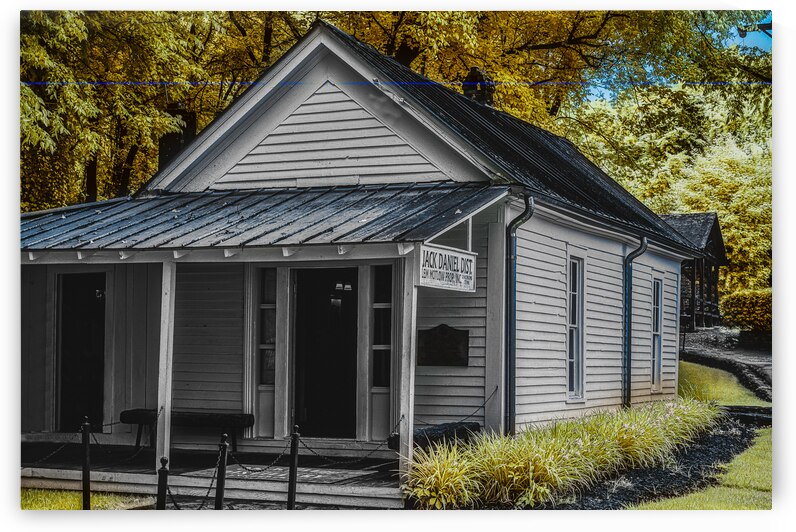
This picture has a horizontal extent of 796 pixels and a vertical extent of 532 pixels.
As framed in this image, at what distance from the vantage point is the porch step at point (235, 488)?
10.2m

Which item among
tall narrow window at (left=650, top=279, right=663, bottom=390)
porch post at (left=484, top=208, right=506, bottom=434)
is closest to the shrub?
tall narrow window at (left=650, top=279, right=663, bottom=390)

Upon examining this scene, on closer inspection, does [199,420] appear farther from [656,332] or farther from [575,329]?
[656,332]

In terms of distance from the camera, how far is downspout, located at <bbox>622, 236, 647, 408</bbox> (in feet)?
44.3

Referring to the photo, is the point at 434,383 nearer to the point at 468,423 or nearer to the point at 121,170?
the point at 468,423

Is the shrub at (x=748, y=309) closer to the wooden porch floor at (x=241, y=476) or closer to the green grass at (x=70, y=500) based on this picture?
the wooden porch floor at (x=241, y=476)

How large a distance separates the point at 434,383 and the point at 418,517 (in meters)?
1.83

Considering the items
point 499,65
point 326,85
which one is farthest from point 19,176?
point 499,65

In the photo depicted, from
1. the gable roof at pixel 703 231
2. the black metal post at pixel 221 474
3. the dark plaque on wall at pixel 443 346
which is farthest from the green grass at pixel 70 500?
the gable roof at pixel 703 231

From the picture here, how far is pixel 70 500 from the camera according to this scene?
10.8 metres

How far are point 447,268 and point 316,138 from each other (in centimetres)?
268

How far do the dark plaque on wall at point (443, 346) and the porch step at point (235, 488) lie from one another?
1726 mm

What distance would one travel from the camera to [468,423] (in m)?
11.2

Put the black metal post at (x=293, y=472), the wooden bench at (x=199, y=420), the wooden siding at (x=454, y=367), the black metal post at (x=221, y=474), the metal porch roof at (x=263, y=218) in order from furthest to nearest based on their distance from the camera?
the wooden bench at (x=199, y=420) → the wooden siding at (x=454, y=367) → the metal porch roof at (x=263, y=218) → the black metal post at (x=293, y=472) → the black metal post at (x=221, y=474)

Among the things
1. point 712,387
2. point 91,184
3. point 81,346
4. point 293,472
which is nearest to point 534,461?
point 293,472
